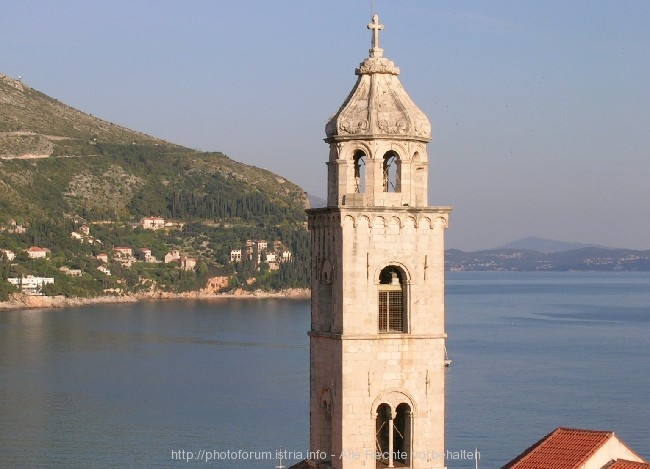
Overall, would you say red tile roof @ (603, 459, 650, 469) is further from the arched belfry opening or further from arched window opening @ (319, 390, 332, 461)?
arched window opening @ (319, 390, 332, 461)

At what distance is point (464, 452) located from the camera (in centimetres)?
5222

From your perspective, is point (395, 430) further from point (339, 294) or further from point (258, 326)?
point (258, 326)

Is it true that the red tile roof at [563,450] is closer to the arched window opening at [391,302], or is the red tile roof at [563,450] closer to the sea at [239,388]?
the arched window opening at [391,302]

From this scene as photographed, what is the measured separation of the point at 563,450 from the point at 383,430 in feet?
8.00

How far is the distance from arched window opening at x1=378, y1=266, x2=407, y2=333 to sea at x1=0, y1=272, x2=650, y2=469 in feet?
75.7

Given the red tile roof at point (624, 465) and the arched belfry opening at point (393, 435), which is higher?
the arched belfry opening at point (393, 435)

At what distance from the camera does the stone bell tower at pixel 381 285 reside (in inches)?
700

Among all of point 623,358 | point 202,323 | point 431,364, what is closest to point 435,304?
point 431,364

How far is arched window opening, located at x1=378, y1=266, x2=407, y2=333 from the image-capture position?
1805cm

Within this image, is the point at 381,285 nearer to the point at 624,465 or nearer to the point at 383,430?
the point at 383,430

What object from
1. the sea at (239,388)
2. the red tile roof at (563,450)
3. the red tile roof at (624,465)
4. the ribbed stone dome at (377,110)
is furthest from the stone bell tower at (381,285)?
the sea at (239,388)

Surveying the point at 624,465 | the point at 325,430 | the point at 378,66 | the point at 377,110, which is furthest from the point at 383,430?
the point at 378,66

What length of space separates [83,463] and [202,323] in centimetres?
8681

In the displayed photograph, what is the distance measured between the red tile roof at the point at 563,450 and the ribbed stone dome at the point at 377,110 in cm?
450
